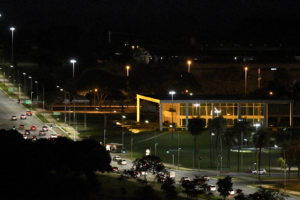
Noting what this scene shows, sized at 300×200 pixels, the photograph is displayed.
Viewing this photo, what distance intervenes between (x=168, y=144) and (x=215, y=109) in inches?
677

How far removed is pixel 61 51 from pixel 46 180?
450ft

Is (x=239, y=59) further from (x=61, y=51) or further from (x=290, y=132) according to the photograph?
(x=290, y=132)

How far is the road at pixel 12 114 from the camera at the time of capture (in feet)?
299

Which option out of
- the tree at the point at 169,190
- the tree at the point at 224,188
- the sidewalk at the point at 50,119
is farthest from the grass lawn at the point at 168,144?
the tree at the point at 169,190

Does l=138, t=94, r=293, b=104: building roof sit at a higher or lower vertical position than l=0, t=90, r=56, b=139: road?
higher

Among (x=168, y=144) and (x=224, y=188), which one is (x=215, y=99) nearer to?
(x=168, y=144)

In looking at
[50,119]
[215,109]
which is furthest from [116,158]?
[215,109]

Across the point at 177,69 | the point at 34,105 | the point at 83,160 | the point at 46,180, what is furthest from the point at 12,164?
the point at 177,69

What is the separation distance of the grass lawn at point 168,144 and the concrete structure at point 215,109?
595 cm

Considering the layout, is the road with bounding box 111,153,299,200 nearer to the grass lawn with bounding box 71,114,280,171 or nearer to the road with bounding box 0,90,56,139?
the grass lawn with bounding box 71,114,280,171

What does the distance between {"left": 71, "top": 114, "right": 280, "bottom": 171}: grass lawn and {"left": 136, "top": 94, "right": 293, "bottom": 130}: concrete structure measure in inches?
234

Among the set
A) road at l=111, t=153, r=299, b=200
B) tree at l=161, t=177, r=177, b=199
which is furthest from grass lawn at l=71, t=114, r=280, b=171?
tree at l=161, t=177, r=177, b=199

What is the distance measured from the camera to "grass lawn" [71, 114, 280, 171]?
73.9 meters

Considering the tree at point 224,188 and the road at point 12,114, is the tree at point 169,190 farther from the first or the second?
the road at point 12,114
